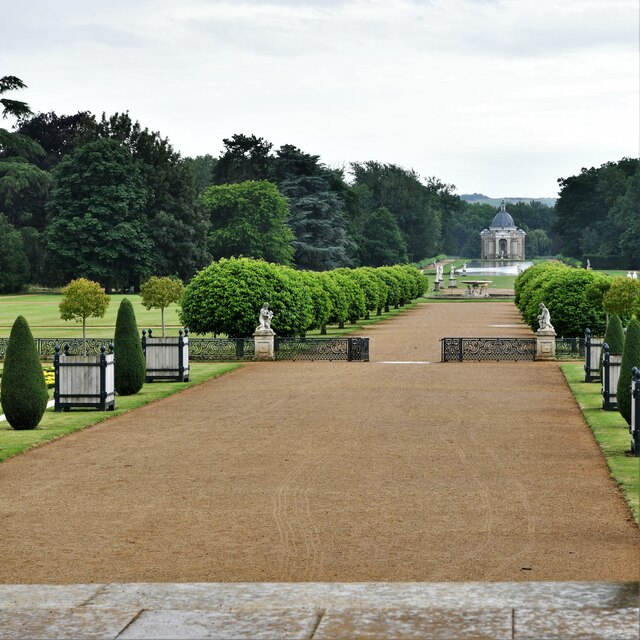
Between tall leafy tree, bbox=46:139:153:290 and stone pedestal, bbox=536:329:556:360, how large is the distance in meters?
57.8

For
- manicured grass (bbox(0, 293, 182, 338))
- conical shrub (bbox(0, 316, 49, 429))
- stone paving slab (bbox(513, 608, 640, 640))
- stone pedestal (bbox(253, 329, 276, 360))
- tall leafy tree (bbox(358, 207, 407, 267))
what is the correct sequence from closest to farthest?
stone paving slab (bbox(513, 608, 640, 640)) < conical shrub (bbox(0, 316, 49, 429)) < stone pedestal (bbox(253, 329, 276, 360)) < manicured grass (bbox(0, 293, 182, 338)) < tall leafy tree (bbox(358, 207, 407, 267))

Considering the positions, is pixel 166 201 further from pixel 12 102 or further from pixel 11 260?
pixel 12 102

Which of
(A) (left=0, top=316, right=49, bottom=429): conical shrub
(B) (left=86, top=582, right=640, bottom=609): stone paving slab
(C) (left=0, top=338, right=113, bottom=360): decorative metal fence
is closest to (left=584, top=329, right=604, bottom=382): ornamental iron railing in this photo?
(A) (left=0, top=316, right=49, bottom=429): conical shrub

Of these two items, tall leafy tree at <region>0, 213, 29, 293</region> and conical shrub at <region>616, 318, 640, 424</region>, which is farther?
tall leafy tree at <region>0, 213, 29, 293</region>

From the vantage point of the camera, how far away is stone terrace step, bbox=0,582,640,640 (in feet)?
27.6

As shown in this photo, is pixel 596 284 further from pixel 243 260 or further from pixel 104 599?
pixel 104 599

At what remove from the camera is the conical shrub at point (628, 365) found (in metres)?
20.1

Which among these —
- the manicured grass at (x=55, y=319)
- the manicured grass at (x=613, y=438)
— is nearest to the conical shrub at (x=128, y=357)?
the manicured grass at (x=613, y=438)

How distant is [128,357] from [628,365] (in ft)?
39.9

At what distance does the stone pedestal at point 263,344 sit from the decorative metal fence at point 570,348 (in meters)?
9.54

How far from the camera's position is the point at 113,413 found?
938 inches

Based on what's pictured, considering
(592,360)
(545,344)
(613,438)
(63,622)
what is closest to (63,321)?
(545,344)

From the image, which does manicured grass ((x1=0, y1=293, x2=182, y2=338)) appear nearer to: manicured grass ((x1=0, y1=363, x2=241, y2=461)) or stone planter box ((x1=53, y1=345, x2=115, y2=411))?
manicured grass ((x1=0, y1=363, x2=241, y2=461))

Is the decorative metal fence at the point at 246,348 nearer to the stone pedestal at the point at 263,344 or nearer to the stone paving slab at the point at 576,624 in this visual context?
the stone pedestal at the point at 263,344
